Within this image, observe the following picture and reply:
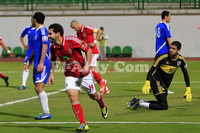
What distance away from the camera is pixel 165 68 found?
1273cm

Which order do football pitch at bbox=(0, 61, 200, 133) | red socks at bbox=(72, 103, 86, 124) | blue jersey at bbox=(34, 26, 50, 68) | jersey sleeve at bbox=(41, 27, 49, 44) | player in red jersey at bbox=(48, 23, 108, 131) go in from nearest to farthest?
red socks at bbox=(72, 103, 86, 124) → player in red jersey at bbox=(48, 23, 108, 131) → football pitch at bbox=(0, 61, 200, 133) → jersey sleeve at bbox=(41, 27, 49, 44) → blue jersey at bbox=(34, 26, 50, 68)

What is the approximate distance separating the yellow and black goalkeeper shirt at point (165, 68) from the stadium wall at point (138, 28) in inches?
1063

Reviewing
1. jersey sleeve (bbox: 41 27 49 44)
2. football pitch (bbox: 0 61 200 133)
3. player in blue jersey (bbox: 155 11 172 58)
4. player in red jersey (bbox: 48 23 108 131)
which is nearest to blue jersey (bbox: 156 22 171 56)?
player in blue jersey (bbox: 155 11 172 58)

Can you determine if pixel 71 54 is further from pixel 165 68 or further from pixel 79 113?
pixel 165 68

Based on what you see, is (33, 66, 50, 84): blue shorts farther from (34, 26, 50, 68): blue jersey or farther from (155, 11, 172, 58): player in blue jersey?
(155, 11, 172, 58): player in blue jersey

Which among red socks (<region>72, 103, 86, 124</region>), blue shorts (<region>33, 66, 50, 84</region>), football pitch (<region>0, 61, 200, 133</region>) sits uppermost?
blue shorts (<region>33, 66, 50, 84</region>)

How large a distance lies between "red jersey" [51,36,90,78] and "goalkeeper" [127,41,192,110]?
2902mm

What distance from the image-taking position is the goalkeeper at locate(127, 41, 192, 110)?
12523mm

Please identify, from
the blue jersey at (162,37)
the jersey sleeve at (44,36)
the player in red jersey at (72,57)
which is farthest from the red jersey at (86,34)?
the player in red jersey at (72,57)

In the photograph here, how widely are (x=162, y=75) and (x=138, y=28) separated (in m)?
27.3

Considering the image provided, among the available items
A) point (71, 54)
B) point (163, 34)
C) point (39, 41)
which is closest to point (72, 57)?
point (71, 54)

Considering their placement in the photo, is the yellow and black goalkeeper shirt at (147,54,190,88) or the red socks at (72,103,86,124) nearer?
the red socks at (72,103,86,124)

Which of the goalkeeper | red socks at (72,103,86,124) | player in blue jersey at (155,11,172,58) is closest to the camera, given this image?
red socks at (72,103,86,124)

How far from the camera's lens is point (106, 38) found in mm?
37125
